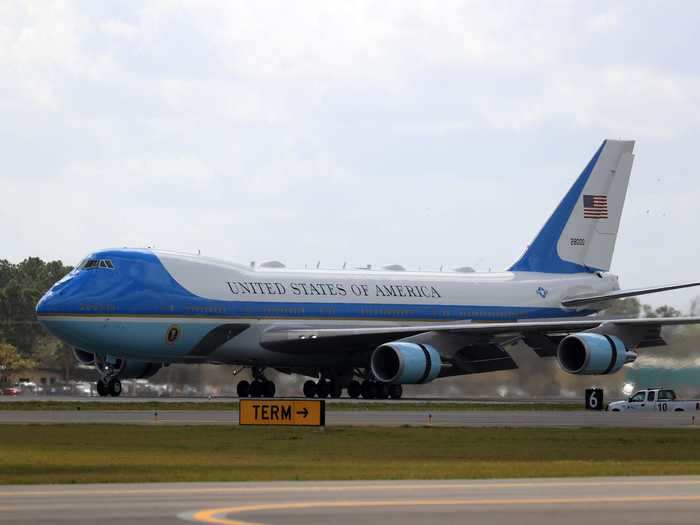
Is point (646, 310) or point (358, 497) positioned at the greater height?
point (646, 310)

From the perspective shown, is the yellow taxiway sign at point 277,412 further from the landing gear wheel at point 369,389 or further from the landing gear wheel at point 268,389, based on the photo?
the landing gear wheel at point 268,389

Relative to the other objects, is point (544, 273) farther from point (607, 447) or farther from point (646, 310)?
→ point (607, 447)

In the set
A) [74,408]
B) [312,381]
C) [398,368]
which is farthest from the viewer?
[312,381]

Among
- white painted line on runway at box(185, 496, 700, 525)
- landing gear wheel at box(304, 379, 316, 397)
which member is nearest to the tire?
landing gear wheel at box(304, 379, 316, 397)

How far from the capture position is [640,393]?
57.2 m

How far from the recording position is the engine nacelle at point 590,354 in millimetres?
54500

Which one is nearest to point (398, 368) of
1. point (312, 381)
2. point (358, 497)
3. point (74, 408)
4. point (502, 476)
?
point (312, 381)

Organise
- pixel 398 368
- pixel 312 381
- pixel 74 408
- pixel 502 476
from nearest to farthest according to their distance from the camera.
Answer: pixel 502 476 → pixel 74 408 → pixel 398 368 → pixel 312 381

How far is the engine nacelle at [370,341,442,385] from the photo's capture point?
5631 centimetres

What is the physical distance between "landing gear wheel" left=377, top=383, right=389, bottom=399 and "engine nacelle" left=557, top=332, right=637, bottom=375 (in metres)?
7.58

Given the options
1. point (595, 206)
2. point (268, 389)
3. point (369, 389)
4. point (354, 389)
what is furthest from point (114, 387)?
point (595, 206)

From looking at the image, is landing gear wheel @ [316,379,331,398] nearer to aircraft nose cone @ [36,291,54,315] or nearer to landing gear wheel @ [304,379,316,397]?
landing gear wheel @ [304,379,316,397]

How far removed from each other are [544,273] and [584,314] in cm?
255

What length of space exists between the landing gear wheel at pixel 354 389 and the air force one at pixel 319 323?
0.08m
